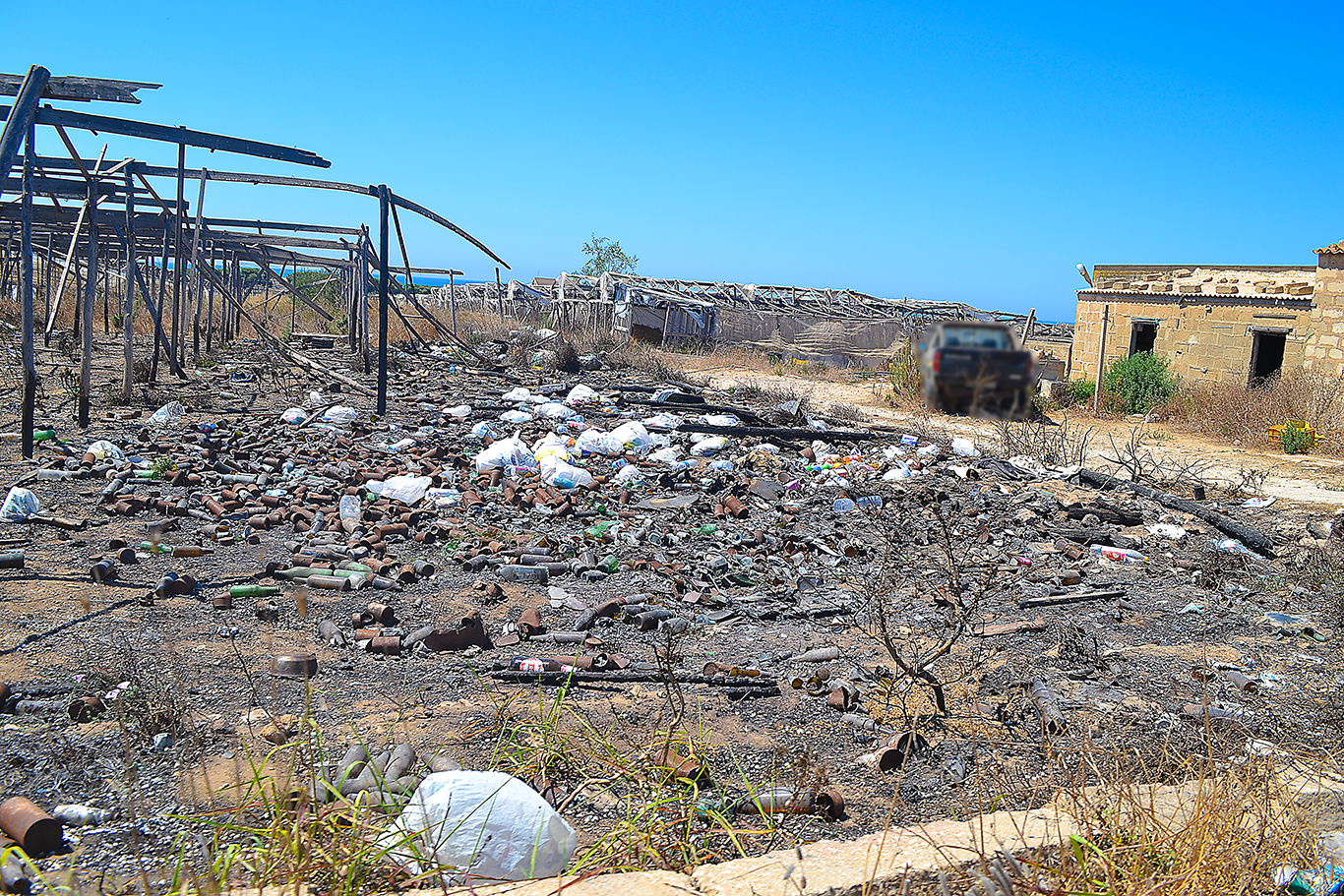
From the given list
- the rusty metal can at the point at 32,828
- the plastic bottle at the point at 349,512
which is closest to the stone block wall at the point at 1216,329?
the plastic bottle at the point at 349,512

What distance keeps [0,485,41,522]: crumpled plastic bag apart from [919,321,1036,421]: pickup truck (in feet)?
23.9

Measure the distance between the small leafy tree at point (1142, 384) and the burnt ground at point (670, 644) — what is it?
4.26 meters

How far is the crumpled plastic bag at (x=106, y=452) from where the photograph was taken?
26.6 ft

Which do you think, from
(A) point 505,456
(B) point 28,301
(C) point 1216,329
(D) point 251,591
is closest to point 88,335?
(B) point 28,301

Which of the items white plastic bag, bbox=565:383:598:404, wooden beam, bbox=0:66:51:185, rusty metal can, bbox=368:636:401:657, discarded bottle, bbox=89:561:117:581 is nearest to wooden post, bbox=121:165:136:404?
wooden beam, bbox=0:66:51:185

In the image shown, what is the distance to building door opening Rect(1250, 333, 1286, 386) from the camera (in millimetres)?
15445

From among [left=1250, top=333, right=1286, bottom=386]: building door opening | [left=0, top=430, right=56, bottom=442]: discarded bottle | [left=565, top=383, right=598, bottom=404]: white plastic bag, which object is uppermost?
[left=1250, top=333, right=1286, bottom=386]: building door opening

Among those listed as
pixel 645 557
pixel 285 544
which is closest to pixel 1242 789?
pixel 645 557

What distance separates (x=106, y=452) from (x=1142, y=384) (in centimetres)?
1390

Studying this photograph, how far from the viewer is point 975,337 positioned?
803mm

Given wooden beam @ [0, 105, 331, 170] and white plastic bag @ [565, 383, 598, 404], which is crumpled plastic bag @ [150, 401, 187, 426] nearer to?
wooden beam @ [0, 105, 331, 170]

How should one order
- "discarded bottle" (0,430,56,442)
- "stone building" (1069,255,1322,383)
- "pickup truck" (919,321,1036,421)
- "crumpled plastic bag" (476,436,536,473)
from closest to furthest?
"pickup truck" (919,321,1036,421), "discarded bottle" (0,430,56,442), "crumpled plastic bag" (476,436,536,473), "stone building" (1069,255,1322,383)

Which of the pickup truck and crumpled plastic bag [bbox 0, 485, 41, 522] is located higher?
the pickup truck

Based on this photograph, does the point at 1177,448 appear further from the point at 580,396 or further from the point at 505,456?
the point at 505,456
